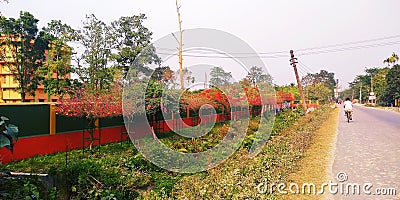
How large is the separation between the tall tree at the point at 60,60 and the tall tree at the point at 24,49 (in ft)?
9.34

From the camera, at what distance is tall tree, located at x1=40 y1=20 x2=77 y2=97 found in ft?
73.2

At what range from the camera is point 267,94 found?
66.5ft

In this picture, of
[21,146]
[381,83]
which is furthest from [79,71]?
[381,83]

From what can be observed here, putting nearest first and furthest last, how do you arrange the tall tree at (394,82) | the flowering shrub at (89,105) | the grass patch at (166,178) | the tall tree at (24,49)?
the grass patch at (166,178) < the flowering shrub at (89,105) < the tall tree at (24,49) < the tall tree at (394,82)

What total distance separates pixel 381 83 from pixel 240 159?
60.7 meters

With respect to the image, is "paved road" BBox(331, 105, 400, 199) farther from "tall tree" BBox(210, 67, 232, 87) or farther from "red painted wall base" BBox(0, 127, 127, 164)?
"red painted wall base" BBox(0, 127, 127, 164)

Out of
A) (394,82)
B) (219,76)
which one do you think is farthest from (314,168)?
(394,82)

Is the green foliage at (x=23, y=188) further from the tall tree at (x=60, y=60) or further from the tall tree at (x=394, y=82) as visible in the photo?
the tall tree at (x=394, y=82)

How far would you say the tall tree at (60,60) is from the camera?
73.2 feet

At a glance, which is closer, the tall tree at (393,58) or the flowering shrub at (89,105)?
the flowering shrub at (89,105)

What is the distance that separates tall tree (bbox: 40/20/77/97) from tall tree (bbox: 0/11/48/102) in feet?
9.34
